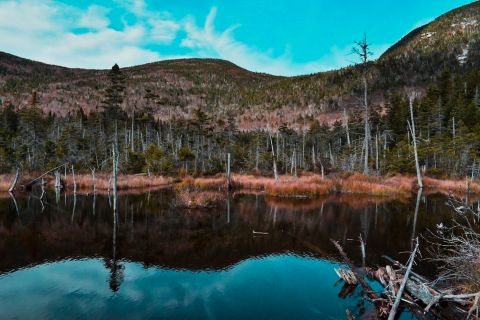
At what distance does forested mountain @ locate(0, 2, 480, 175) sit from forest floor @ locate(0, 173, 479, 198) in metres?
3.35

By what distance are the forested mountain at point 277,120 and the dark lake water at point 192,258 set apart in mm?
7513

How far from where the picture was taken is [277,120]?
14012cm

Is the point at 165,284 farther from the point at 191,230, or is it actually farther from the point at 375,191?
the point at 375,191

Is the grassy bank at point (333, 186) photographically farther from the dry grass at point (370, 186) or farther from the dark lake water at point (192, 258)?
the dark lake water at point (192, 258)

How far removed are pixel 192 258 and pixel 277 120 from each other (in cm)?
12756

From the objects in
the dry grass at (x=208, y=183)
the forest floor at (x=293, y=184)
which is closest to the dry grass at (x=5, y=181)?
the forest floor at (x=293, y=184)

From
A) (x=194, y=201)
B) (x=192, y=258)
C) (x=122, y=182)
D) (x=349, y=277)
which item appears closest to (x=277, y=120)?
(x=122, y=182)

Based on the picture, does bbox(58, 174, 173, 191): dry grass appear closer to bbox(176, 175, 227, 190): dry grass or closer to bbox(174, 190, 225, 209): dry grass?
bbox(176, 175, 227, 190): dry grass

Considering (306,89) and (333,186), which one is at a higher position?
(306,89)

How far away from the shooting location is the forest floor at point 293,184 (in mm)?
33781

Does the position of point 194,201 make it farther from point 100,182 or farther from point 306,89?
point 306,89

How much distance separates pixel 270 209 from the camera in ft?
86.0

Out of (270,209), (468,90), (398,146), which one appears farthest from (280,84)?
(270,209)

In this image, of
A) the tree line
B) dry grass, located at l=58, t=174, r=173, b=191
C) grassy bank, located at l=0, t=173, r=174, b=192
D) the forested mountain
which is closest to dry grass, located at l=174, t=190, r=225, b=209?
the forested mountain
